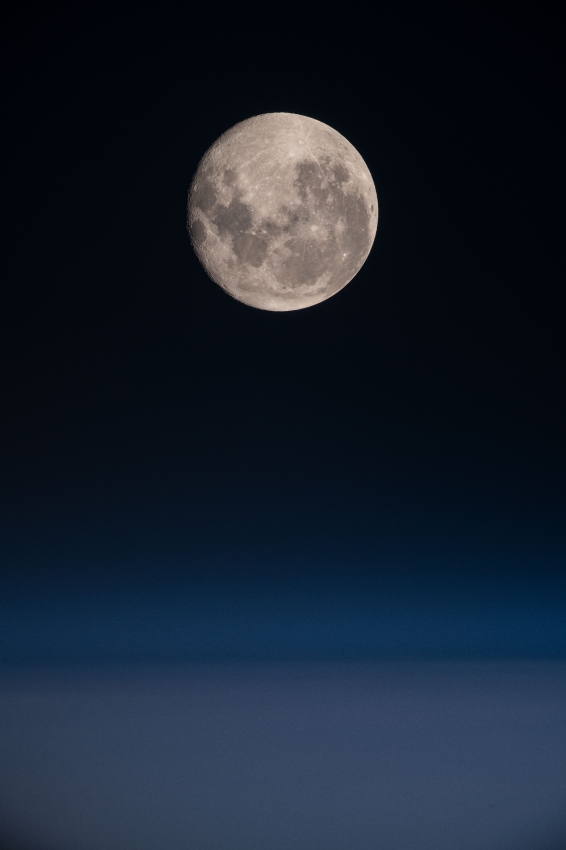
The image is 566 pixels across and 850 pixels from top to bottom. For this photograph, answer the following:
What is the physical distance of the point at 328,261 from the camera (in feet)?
17.1

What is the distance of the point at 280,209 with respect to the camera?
4.93 metres

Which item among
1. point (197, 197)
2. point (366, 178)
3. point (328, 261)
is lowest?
point (328, 261)

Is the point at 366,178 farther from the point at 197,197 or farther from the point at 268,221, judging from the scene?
the point at 197,197

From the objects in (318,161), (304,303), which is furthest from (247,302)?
(318,161)

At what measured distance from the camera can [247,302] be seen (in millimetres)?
5625

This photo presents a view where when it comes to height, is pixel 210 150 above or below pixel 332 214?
above

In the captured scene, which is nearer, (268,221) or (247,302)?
(268,221)

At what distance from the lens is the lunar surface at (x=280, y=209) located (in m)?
4.95

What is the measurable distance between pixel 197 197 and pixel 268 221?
864 millimetres

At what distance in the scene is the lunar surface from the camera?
195 inches

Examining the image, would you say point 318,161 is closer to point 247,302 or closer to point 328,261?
point 328,261

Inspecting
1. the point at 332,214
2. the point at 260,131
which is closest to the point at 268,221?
the point at 332,214

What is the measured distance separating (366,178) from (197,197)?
169 cm

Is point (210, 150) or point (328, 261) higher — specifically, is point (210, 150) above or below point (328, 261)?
above
